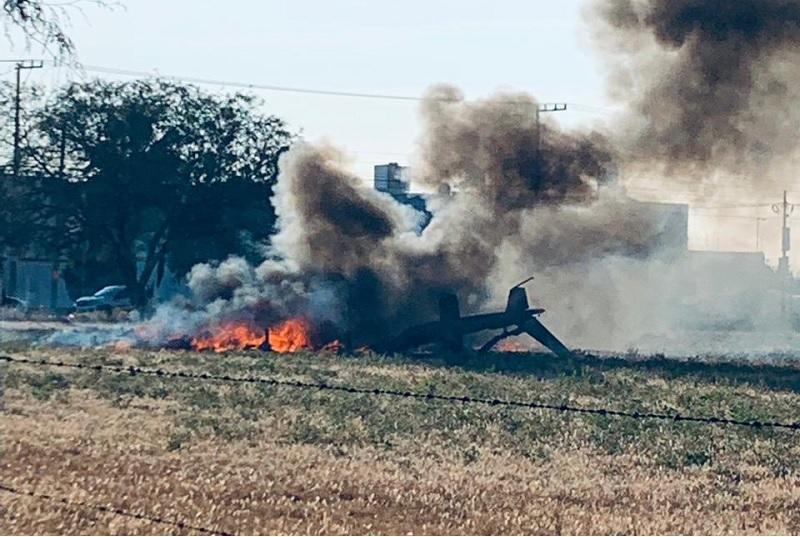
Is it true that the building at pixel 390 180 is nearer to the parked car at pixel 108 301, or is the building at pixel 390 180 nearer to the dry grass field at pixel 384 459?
the parked car at pixel 108 301

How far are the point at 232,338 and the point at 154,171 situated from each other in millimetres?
20987

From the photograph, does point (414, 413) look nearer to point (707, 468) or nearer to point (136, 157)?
point (707, 468)

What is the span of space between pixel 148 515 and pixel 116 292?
55.7 meters

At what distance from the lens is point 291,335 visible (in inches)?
1614

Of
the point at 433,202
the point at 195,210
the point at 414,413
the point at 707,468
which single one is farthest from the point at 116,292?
the point at 707,468

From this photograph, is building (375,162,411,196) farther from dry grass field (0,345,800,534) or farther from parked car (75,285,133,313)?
dry grass field (0,345,800,534)

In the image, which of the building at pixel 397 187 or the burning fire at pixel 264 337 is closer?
the burning fire at pixel 264 337

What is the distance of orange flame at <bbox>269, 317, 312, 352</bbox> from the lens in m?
40.4

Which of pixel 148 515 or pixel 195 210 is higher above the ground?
pixel 195 210

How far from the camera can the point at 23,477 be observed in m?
14.8

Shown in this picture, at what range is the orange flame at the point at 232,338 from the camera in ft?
129

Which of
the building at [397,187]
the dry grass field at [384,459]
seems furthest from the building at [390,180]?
the dry grass field at [384,459]

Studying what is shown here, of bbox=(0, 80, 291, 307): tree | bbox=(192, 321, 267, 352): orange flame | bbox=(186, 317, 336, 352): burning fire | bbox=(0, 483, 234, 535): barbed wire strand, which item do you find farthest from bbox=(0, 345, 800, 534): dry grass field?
bbox=(0, 80, 291, 307): tree

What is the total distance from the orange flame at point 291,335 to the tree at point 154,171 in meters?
18.4
